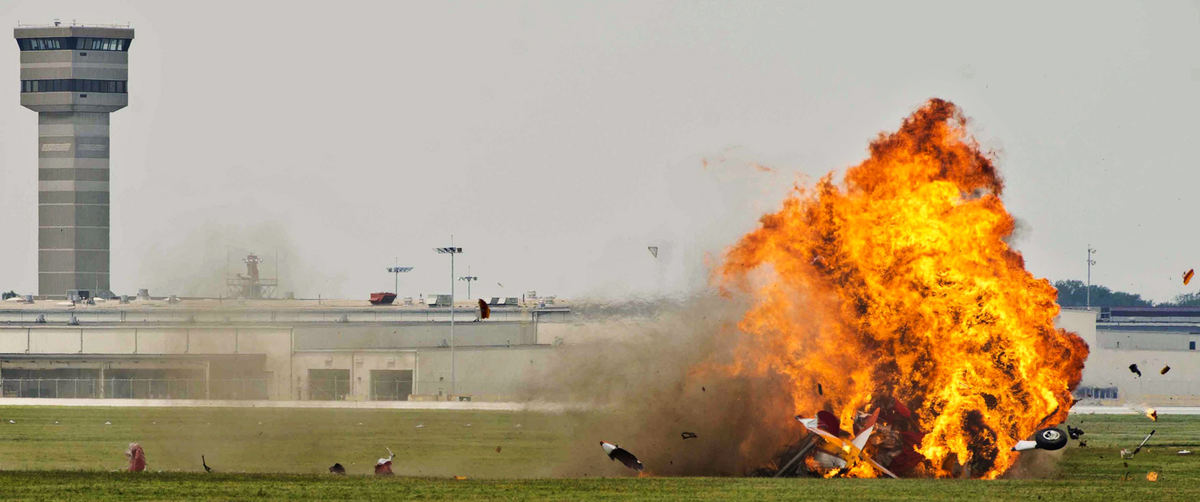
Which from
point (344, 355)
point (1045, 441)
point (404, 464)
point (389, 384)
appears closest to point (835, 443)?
point (1045, 441)

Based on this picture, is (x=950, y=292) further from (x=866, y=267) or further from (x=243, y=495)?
(x=243, y=495)

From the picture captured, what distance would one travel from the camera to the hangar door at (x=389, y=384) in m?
134

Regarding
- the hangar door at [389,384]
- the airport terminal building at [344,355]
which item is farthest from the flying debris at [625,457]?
the hangar door at [389,384]

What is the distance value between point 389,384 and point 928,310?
3511 inches

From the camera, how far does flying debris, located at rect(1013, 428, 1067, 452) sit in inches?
1945

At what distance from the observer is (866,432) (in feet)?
164

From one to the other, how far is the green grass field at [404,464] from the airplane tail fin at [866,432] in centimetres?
114

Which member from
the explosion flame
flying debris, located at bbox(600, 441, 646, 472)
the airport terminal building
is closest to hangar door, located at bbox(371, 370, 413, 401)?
the airport terminal building

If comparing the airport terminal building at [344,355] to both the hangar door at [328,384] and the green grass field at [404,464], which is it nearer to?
the hangar door at [328,384]

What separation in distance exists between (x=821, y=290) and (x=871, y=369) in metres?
2.82

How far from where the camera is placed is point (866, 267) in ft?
166

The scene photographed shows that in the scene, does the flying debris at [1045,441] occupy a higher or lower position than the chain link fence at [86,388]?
higher

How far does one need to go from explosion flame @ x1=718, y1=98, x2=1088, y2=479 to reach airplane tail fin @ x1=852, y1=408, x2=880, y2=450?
2.19ft

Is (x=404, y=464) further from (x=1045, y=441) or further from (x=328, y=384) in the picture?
(x=328, y=384)
